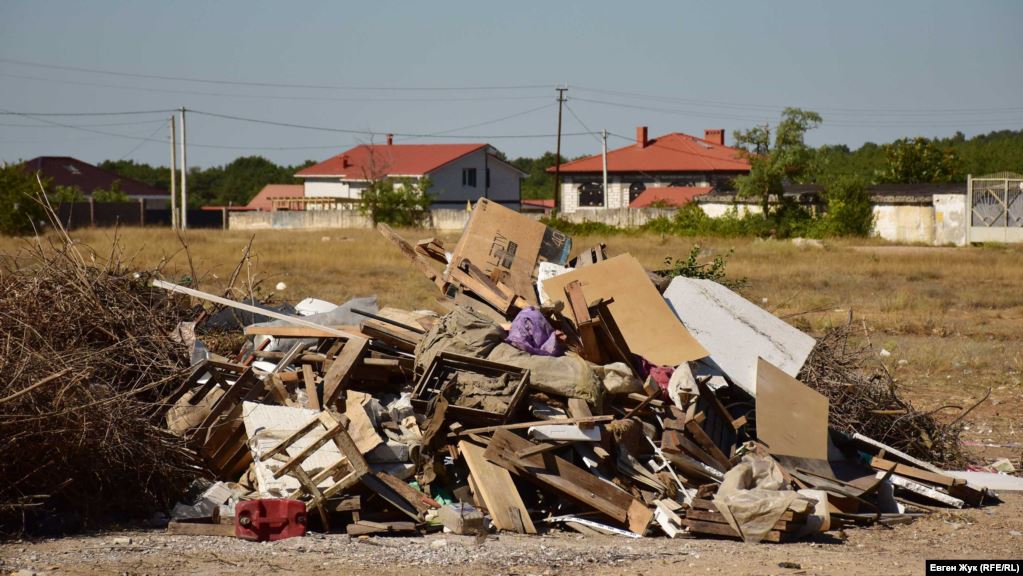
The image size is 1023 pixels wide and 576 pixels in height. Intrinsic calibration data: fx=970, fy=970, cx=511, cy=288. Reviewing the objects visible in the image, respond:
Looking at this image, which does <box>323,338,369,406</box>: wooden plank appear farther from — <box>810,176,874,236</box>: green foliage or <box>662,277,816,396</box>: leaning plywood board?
<box>810,176,874,236</box>: green foliage

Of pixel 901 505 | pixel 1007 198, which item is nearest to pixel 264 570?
pixel 901 505

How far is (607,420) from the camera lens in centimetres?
581

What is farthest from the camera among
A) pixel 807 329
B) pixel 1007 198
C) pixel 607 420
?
pixel 1007 198

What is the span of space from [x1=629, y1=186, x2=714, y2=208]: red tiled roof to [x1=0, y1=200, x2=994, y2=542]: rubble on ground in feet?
134

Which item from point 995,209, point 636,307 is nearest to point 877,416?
point 636,307

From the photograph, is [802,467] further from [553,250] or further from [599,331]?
[553,250]

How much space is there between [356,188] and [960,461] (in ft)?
157

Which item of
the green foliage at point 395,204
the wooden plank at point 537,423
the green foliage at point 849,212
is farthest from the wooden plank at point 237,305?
the green foliage at point 395,204

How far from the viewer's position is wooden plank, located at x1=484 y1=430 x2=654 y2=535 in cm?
562

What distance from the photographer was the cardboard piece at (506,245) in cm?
823

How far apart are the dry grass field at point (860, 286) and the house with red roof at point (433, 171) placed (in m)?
21.8

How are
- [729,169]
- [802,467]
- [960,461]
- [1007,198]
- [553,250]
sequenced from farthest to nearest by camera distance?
[729,169] < [1007,198] < [553,250] < [960,461] < [802,467]

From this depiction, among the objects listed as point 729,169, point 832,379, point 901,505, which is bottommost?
point 901,505

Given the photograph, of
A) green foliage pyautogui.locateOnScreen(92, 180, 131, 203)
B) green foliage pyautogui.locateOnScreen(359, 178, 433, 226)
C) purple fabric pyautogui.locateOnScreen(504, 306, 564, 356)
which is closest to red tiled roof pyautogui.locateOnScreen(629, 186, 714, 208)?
green foliage pyautogui.locateOnScreen(359, 178, 433, 226)
